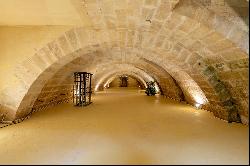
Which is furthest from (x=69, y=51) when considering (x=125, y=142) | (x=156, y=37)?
(x=125, y=142)

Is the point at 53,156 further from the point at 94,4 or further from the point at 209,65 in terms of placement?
the point at 209,65

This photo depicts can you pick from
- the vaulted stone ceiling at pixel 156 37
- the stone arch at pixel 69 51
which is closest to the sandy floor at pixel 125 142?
the vaulted stone ceiling at pixel 156 37

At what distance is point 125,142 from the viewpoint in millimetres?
3666

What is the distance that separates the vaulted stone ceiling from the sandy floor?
83 centimetres

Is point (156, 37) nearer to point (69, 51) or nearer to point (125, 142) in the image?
point (69, 51)

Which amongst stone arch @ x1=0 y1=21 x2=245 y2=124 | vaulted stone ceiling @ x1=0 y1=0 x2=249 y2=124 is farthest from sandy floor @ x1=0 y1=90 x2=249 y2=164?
stone arch @ x1=0 y1=21 x2=245 y2=124

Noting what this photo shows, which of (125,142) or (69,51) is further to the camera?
(69,51)

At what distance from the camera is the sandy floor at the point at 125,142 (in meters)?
2.92

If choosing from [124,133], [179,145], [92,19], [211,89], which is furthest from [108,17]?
[211,89]

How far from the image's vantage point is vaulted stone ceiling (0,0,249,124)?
3484 mm

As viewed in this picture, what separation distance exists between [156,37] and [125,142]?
2.42 metres

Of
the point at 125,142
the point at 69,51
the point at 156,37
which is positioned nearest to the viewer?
the point at 125,142

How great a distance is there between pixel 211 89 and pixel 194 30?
2.09 m

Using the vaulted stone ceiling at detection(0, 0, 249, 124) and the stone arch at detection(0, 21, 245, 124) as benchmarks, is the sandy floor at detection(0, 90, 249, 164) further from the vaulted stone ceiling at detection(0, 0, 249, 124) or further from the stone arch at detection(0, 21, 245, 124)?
the stone arch at detection(0, 21, 245, 124)
